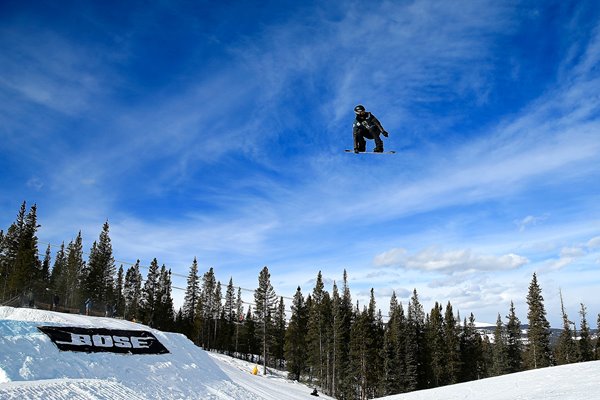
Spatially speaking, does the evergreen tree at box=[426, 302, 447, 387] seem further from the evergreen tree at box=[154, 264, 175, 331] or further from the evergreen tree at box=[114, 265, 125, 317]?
the evergreen tree at box=[114, 265, 125, 317]

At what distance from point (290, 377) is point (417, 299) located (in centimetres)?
2642

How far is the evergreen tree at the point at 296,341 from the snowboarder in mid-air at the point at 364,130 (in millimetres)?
54590

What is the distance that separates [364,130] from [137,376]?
1515 cm

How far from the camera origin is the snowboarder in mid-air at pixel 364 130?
1019 centimetres

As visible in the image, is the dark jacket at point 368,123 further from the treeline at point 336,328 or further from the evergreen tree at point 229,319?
the evergreen tree at point 229,319

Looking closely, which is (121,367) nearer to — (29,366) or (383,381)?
(29,366)

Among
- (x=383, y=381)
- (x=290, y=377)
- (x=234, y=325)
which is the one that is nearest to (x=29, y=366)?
(x=383, y=381)

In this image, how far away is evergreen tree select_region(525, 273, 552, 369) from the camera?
178 feet

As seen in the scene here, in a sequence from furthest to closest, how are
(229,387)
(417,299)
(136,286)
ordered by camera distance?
(136,286), (417,299), (229,387)

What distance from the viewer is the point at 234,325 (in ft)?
279

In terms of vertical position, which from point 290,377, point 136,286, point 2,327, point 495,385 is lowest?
point 290,377

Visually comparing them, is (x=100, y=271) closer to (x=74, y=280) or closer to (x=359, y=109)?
(x=74, y=280)

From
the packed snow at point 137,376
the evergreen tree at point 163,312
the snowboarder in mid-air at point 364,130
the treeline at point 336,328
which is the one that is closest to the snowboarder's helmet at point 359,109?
the snowboarder in mid-air at point 364,130

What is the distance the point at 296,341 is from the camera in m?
62.7
